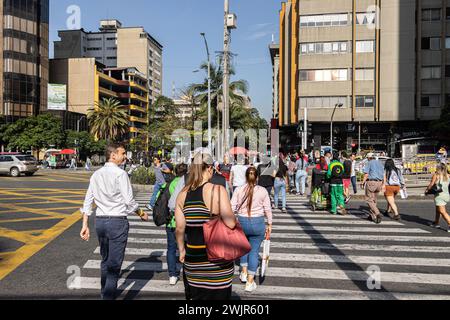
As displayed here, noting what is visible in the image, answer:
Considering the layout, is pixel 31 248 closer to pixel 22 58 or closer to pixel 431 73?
pixel 431 73

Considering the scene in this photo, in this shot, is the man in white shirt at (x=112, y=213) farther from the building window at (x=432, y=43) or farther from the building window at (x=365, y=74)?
the building window at (x=432, y=43)

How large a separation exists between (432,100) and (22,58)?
58802 mm

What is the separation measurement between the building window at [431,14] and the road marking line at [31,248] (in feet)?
153

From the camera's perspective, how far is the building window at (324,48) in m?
47.0

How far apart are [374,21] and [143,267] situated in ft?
153

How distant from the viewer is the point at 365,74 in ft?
154

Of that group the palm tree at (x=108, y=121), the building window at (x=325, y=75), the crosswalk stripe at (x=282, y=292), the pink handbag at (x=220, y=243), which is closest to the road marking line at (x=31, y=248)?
the crosswalk stripe at (x=282, y=292)

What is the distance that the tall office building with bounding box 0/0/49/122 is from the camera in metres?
64.6

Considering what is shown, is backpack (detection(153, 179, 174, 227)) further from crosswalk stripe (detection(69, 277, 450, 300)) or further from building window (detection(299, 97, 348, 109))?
building window (detection(299, 97, 348, 109))

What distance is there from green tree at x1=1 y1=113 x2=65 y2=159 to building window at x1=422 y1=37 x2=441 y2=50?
4650cm

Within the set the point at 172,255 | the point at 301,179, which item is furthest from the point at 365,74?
the point at 172,255

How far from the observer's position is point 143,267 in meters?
6.82
